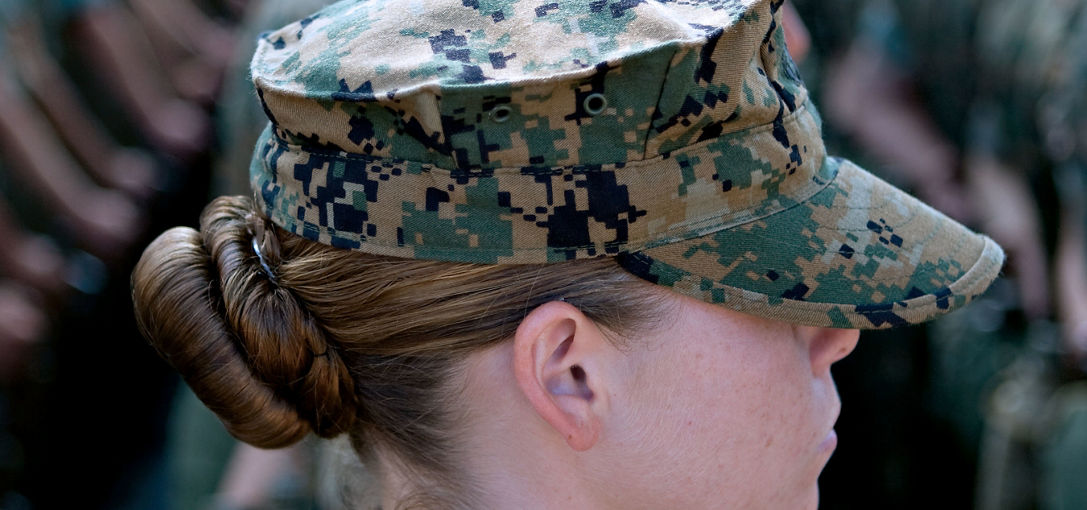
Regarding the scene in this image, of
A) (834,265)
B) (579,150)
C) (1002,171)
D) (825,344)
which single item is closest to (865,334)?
(1002,171)

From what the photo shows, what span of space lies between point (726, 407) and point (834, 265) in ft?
0.80

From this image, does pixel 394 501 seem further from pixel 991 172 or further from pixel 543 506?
pixel 991 172

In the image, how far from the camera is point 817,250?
125 centimetres

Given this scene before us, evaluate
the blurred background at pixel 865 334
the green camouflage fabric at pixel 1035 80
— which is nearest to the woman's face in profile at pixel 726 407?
the blurred background at pixel 865 334

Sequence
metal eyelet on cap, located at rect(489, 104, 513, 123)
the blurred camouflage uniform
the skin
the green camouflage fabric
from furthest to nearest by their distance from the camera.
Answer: the green camouflage fabric → the blurred camouflage uniform → the skin → metal eyelet on cap, located at rect(489, 104, 513, 123)

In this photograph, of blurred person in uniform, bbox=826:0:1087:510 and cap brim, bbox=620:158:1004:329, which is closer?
cap brim, bbox=620:158:1004:329

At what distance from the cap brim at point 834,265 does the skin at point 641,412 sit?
54 mm

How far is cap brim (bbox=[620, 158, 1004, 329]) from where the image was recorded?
119 cm

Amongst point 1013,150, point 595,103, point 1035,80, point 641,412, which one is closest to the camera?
point 595,103

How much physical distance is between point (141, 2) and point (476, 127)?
15.5 ft

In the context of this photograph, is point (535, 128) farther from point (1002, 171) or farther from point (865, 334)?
point (1002, 171)

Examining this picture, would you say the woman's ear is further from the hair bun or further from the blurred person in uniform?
the blurred person in uniform

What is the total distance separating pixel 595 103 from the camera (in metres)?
1.13

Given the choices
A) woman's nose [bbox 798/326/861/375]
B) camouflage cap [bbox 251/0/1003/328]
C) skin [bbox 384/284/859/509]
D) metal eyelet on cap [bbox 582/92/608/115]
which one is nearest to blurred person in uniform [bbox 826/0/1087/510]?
woman's nose [bbox 798/326/861/375]
